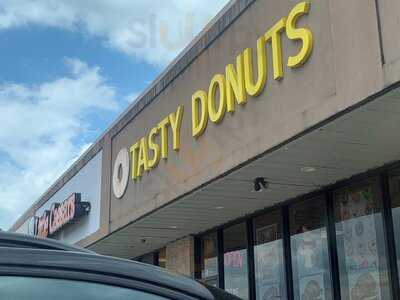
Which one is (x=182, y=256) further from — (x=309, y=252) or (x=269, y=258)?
(x=309, y=252)

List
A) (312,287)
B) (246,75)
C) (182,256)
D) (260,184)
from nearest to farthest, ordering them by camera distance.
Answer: (246,75) < (260,184) < (312,287) < (182,256)

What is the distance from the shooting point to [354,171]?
8.57m

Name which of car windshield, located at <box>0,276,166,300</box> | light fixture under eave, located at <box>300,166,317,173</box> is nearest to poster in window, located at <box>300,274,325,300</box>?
light fixture under eave, located at <box>300,166,317,173</box>

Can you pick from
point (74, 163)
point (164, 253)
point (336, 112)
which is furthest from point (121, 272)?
point (74, 163)

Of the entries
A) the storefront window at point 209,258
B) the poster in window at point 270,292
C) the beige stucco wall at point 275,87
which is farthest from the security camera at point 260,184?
the storefront window at point 209,258

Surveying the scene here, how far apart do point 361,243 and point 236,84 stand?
2689 mm

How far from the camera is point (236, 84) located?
27.7ft

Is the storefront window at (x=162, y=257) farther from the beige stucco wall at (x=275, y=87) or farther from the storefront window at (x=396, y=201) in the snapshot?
the storefront window at (x=396, y=201)

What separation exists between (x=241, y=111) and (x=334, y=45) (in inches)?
80.0

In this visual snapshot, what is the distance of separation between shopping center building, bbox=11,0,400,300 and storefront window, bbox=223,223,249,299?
0.02 metres

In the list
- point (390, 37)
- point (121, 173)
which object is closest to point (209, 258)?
point (121, 173)

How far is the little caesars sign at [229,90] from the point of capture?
7.27m

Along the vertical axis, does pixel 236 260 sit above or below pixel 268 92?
below

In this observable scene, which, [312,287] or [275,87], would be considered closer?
[275,87]
